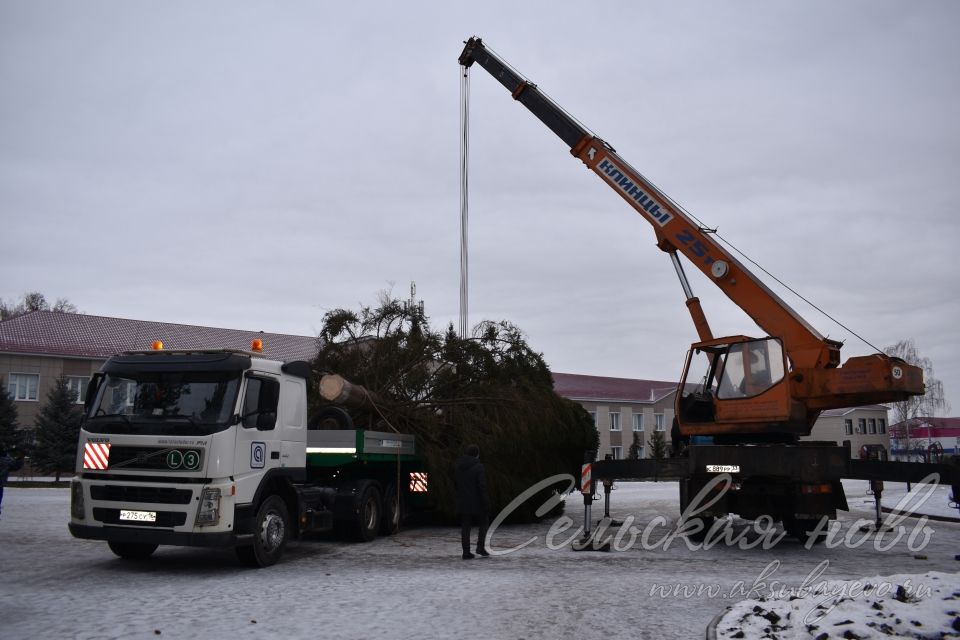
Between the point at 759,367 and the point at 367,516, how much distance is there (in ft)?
21.5

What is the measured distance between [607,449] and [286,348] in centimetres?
2821

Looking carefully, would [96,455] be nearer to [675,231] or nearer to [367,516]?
[367,516]

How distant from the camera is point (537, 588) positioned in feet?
27.9

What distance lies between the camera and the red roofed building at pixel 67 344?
134 ft

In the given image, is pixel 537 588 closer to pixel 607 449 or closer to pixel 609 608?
pixel 609 608

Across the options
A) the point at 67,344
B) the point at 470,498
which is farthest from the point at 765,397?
the point at 67,344

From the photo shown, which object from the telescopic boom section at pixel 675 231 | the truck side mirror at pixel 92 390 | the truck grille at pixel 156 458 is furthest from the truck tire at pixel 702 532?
the truck side mirror at pixel 92 390

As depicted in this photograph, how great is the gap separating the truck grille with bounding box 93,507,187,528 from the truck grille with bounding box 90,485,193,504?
12 cm

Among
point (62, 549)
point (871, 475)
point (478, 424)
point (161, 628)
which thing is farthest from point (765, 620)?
point (62, 549)

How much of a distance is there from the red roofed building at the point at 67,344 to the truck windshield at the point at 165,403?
29.4 m

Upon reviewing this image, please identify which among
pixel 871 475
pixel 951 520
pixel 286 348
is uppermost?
pixel 286 348

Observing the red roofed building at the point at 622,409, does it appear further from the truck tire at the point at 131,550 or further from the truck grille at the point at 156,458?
the truck grille at the point at 156,458

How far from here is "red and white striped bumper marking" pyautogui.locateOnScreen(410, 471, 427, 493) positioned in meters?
14.4

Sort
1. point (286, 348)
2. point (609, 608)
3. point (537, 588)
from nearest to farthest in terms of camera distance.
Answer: point (609, 608), point (537, 588), point (286, 348)
